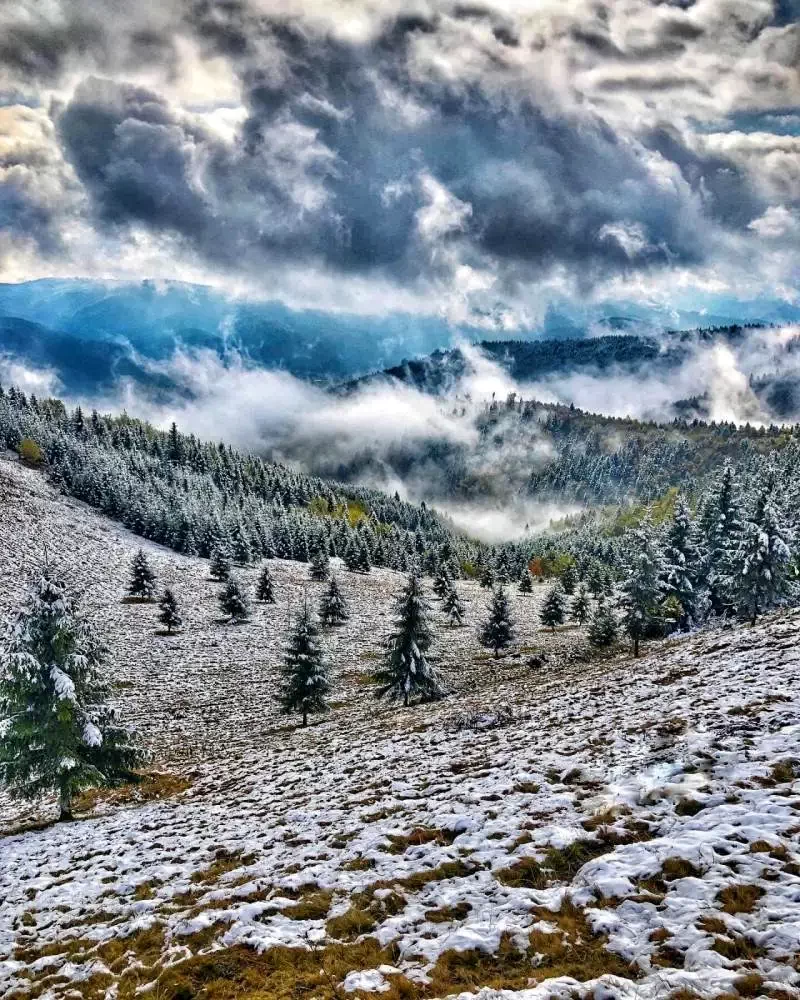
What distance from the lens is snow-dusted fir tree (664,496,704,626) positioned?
5972 cm

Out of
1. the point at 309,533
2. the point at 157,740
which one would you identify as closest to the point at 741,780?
the point at 157,740

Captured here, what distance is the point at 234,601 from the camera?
79.4m

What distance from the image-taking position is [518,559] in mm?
183375

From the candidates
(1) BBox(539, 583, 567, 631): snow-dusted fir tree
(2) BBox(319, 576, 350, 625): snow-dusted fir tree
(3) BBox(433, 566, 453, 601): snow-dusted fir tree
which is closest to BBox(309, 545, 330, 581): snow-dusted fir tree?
(3) BBox(433, 566, 453, 601): snow-dusted fir tree

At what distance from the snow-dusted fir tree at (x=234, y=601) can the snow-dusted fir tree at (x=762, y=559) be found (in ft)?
201

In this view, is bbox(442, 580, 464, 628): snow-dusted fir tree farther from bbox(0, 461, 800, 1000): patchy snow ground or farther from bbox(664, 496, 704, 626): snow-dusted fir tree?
bbox(0, 461, 800, 1000): patchy snow ground

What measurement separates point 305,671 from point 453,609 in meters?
53.9

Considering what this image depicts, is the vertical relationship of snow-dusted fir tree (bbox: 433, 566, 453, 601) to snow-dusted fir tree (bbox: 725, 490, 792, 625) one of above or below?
below

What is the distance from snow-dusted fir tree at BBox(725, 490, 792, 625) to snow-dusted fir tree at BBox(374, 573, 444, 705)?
24822 millimetres

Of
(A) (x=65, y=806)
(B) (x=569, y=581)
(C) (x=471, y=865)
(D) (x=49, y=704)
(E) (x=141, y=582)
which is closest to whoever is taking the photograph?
(C) (x=471, y=865)

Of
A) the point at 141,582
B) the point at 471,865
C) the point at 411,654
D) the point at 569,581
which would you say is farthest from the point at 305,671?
the point at 569,581

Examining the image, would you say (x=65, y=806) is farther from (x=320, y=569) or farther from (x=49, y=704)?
(x=320, y=569)

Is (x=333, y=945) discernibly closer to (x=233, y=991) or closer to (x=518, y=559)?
(x=233, y=991)

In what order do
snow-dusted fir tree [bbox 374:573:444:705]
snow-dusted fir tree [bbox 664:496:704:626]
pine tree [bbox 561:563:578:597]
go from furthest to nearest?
pine tree [bbox 561:563:578:597] → snow-dusted fir tree [bbox 664:496:704:626] → snow-dusted fir tree [bbox 374:573:444:705]
